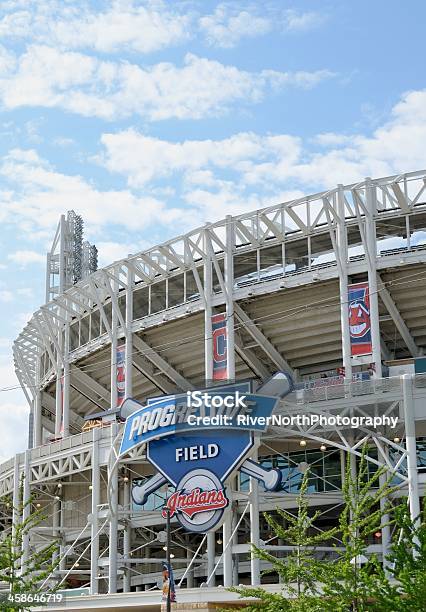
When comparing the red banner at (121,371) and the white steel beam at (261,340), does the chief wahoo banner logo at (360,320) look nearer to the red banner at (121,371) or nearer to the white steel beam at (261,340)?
the white steel beam at (261,340)

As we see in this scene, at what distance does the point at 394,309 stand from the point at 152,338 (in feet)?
49.2

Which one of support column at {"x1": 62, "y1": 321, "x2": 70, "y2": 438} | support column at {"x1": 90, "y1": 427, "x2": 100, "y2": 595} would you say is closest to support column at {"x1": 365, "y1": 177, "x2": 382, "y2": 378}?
support column at {"x1": 90, "y1": 427, "x2": 100, "y2": 595}

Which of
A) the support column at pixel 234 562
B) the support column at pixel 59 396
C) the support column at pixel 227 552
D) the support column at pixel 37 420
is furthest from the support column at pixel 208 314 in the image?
the support column at pixel 37 420

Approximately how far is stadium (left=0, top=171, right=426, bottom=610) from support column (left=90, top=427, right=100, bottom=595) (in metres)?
0.08

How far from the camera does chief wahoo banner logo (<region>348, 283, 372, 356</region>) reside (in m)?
48.0

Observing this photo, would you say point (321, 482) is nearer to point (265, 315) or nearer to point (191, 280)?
point (265, 315)

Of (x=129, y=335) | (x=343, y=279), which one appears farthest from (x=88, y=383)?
(x=343, y=279)

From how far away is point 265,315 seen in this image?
54.5 metres

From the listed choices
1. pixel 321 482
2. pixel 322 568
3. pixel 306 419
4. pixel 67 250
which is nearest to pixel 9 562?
pixel 322 568

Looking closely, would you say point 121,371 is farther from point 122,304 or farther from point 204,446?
point 204,446

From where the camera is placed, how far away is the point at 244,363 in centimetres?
5875

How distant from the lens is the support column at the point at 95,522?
4970cm

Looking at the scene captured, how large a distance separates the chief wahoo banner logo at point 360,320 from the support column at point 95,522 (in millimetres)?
14067

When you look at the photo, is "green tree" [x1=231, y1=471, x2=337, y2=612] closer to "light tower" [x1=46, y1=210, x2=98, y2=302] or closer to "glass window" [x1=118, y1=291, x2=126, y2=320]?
"glass window" [x1=118, y1=291, x2=126, y2=320]
